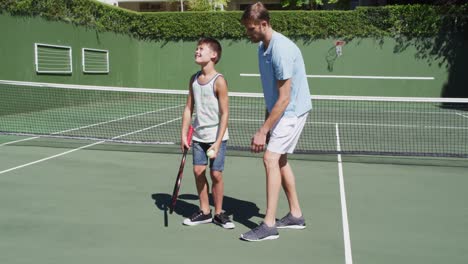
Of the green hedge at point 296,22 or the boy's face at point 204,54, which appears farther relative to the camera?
the green hedge at point 296,22

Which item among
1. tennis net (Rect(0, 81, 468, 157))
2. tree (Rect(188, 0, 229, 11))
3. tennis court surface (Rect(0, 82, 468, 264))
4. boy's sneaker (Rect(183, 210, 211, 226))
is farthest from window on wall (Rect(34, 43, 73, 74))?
tree (Rect(188, 0, 229, 11))

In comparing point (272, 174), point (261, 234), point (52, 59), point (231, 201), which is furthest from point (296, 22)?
point (261, 234)

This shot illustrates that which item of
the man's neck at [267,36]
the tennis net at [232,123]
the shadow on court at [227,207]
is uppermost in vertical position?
the man's neck at [267,36]

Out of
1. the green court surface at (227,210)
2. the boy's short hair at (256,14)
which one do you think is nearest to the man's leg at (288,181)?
the green court surface at (227,210)

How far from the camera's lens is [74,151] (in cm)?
734

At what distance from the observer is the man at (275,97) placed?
3414 mm

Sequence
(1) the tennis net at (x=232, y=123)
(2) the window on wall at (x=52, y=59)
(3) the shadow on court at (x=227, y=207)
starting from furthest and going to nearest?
(2) the window on wall at (x=52, y=59)
(1) the tennis net at (x=232, y=123)
(3) the shadow on court at (x=227, y=207)

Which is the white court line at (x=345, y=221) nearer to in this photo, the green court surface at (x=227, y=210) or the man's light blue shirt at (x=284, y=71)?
the green court surface at (x=227, y=210)

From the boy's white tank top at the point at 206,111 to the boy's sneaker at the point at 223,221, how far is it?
2.11ft

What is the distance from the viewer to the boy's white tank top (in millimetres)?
3834

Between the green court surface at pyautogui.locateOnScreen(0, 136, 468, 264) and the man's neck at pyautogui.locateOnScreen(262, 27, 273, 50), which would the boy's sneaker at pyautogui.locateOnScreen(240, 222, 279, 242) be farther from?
the man's neck at pyautogui.locateOnScreen(262, 27, 273, 50)

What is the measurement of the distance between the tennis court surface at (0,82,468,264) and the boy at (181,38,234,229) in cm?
48

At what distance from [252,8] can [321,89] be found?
52.9ft

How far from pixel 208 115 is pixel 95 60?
13993 mm
